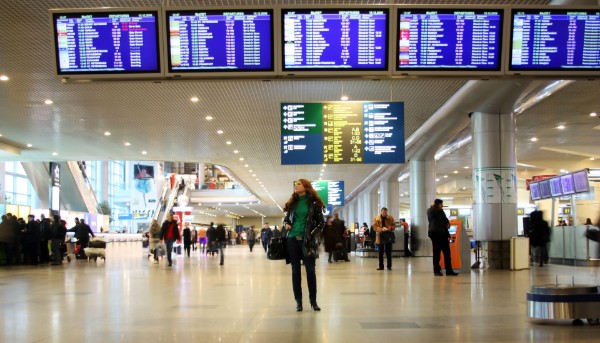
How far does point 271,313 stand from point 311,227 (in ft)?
3.94

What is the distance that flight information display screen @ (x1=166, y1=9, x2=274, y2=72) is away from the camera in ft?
22.4

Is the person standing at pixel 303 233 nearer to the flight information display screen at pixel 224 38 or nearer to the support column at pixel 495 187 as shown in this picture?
the flight information display screen at pixel 224 38

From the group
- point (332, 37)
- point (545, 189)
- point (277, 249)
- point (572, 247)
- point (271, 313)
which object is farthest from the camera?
point (545, 189)

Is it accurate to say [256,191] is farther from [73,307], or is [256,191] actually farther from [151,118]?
[73,307]

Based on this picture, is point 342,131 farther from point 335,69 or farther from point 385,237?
point 335,69

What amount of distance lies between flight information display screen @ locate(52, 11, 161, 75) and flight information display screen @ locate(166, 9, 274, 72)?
231 millimetres

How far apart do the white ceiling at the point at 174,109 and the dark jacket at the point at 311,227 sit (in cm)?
284

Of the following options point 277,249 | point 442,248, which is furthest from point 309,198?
point 442,248

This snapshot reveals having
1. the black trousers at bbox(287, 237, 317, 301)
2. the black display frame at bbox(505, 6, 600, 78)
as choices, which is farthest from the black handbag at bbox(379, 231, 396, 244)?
the black display frame at bbox(505, 6, 600, 78)

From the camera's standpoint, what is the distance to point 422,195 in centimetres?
2659

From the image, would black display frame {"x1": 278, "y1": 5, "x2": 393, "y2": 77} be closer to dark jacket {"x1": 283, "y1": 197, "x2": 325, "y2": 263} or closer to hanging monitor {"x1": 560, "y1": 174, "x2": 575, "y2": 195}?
dark jacket {"x1": 283, "y1": 197, "x2": 325, "y2": 263}

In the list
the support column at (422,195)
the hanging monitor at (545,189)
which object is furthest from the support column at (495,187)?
the support column at (422,195)

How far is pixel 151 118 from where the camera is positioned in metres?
19.4

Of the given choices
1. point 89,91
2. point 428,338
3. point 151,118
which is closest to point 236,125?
point 151,118
